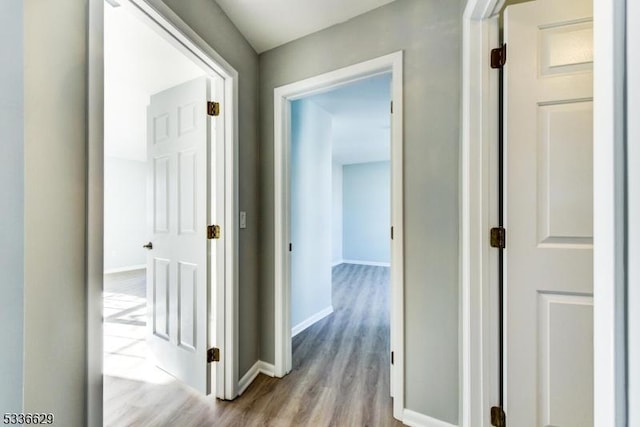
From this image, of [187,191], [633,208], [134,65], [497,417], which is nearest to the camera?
[633,208]

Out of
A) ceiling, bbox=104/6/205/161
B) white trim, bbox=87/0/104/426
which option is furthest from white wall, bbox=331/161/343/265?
white trim, bbox=87/0/104/426

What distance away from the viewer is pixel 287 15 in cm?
166

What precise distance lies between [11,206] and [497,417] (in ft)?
5.90

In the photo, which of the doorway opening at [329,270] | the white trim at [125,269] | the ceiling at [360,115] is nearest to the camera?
the doorway opening at [329,270]

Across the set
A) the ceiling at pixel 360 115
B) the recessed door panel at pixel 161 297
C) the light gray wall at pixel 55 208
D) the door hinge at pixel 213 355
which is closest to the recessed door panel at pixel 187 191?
the recessed door panel at pixel 161 297

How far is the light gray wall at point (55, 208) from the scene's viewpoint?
76cm

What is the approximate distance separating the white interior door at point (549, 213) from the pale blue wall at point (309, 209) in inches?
72.0

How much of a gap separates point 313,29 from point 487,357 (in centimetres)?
214

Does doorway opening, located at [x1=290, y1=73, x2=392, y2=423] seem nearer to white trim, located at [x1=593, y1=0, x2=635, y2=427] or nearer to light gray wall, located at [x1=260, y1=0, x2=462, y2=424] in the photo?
light gray wall, located at [x1=260, y1=0, x2=462, y2=424]

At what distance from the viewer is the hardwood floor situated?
60.2 inches

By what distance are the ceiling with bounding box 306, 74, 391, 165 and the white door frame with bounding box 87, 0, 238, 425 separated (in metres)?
0.81

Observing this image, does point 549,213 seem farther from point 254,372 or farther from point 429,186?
point 254,372

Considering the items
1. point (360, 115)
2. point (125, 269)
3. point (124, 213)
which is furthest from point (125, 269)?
point (360, 115)

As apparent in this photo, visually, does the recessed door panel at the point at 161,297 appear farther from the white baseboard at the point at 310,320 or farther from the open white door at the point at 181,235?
the white baseboard at the point at 310,320
